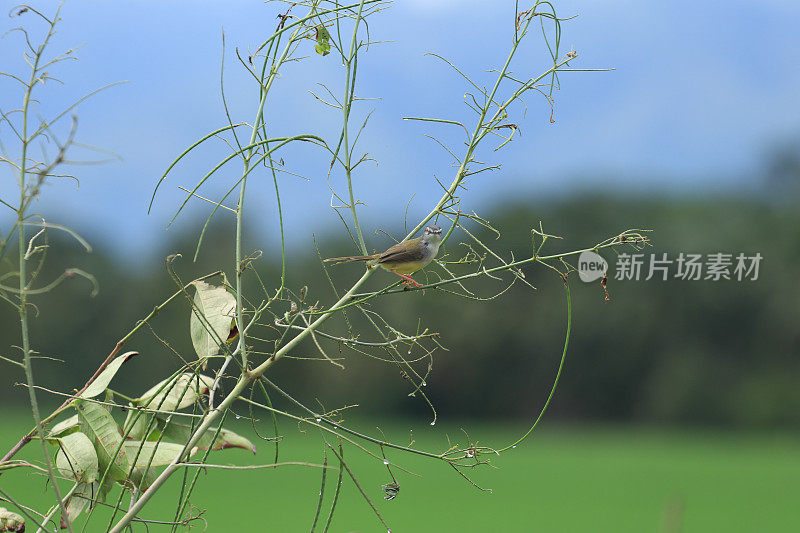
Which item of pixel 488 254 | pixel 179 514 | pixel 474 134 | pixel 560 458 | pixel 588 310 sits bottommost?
pixel 560 458

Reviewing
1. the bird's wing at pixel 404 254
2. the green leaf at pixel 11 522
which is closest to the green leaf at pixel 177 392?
the green leaf at pixel 11 522

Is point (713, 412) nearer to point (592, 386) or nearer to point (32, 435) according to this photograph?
point (592, 386)

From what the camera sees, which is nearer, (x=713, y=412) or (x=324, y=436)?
(x=324, y=436)

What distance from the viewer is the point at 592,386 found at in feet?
86.3

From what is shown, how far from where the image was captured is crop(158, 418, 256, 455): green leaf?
1413 mm

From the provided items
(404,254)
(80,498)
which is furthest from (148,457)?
(404,254)

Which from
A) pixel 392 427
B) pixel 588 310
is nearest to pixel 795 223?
pixel 588 310

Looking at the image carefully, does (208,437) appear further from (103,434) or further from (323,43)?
(323,43)

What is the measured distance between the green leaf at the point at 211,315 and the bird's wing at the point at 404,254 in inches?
34.1

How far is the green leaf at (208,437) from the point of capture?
1.41m

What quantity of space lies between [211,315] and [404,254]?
1.01m

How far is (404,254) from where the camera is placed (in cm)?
239

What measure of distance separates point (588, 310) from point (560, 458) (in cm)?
780

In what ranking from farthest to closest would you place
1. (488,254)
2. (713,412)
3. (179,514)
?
(713,412) < (488,254) < (179,514)
